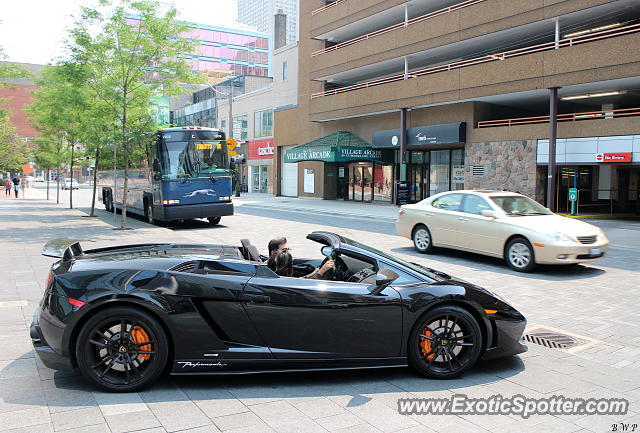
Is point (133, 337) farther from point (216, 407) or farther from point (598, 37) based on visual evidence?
point (598, 37)

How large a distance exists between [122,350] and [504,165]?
906 inches

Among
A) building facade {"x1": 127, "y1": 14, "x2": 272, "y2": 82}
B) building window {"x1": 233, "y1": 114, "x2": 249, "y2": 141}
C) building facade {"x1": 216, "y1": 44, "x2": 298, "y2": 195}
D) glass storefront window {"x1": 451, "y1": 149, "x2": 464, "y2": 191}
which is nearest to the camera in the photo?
glass storefront window {"x1": 451, "y1": 149, "x2": 464, "y2": 191}

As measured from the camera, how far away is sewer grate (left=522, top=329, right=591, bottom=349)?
18.8ft

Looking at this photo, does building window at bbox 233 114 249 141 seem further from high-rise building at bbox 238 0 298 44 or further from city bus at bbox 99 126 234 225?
high-rise building at bbox 238 0 298 44

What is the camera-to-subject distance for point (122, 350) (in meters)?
4.13

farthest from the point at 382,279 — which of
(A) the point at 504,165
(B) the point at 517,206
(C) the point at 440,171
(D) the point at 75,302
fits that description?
(C) the point at 440,171

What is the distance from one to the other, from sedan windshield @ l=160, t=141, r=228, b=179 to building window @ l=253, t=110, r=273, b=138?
102 feet

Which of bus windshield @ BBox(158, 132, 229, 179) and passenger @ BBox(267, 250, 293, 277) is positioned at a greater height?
bus windshield @ BBox(158, 132, 229, 179)

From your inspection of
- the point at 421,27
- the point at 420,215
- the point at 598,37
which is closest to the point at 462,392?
the point at 420,215

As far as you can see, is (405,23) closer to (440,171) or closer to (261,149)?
(440,171)

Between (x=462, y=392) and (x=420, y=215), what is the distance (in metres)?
8.32

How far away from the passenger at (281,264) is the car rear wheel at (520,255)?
6.46 metres

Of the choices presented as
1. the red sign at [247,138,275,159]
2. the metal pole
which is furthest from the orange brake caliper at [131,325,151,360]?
the red sign at [247,138,275,159]

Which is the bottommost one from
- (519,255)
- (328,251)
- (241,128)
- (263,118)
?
(519,255)
